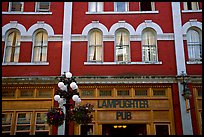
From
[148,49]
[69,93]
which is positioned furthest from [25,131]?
[148,49]

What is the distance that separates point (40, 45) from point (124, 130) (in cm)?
729

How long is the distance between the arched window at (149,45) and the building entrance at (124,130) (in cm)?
361

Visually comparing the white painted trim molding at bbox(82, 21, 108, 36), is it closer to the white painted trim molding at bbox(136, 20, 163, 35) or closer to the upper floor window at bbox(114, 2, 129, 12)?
the upper floor window at bbox(114, 2, 129, 12)

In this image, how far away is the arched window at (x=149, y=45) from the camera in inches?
546

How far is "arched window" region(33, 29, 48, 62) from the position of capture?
45.6 feet

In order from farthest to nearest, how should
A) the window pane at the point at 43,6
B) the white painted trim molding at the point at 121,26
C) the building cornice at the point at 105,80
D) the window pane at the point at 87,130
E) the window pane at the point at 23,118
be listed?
the window pane at the point at 43,6, the white painted trim molding at the point at 121,26, the building cornice at the point at 105,80, the window pane at the point at 23,118, the window pane at the point at 87,130

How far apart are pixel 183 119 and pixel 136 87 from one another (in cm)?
275

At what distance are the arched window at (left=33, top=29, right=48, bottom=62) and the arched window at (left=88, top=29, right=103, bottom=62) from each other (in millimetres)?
2448

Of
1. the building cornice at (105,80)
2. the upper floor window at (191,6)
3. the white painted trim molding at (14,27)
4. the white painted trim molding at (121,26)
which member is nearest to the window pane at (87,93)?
the building cornice at (105,80)

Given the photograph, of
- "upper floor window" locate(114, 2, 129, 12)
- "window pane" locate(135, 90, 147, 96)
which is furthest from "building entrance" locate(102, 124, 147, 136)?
"upper floor window" locate(114, 2, 129, 12)

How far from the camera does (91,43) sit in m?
14.2

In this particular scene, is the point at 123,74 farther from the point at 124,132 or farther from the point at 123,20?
the point at 124,132

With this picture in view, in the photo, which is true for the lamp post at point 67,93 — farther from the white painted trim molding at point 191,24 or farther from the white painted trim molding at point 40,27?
the white painted trim molding at point 191,24

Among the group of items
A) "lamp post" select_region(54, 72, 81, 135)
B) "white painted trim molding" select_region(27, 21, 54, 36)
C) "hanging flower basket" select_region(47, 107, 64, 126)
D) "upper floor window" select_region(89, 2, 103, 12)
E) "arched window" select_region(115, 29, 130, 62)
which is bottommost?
"hanging flower basket" select_region(47, 107, 64, 126)
